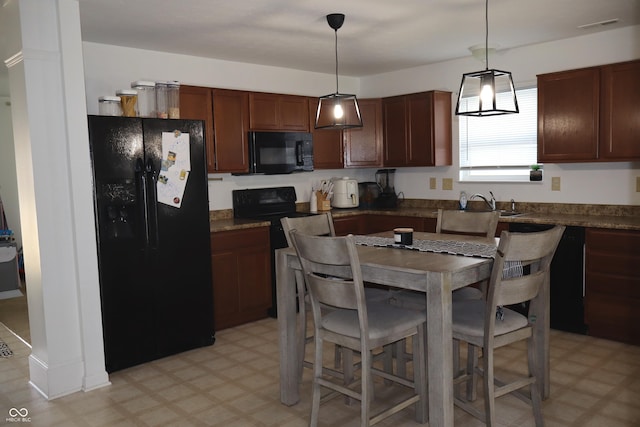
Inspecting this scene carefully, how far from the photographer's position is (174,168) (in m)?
3.66

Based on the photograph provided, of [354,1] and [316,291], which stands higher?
[354,1]

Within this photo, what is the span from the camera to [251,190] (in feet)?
16.5

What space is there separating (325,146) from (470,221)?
235 centimetres

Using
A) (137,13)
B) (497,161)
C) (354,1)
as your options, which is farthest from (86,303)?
(497,161)

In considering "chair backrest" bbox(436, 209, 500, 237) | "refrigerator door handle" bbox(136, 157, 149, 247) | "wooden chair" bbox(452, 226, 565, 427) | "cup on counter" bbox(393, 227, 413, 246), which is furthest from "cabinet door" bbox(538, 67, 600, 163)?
"refrigerator door handle" bbox(136, 157, 149, 247)

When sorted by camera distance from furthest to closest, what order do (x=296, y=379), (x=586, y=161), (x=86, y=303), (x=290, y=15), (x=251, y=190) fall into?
(x=251, y=190) → (x=586, y=161) → (x=290, y=15) → (x=86, y=303) → (x=296, y=379)

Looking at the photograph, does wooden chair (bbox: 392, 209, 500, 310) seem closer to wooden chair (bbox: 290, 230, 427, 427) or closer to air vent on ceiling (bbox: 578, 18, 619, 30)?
wooden chair (bbox: 290, 230, 427, 427)

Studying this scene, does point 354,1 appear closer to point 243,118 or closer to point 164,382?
point 243,118

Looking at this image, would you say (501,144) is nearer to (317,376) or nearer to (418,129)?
(418,129)

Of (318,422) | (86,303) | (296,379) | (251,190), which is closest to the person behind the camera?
(318,422)

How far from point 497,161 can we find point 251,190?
236 cm

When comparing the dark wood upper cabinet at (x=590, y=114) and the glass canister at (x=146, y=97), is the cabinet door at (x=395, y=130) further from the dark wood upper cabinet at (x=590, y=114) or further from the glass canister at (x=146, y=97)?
the glass canister at (x=146, y=97)

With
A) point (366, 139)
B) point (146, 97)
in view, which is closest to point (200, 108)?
point (146, 97)

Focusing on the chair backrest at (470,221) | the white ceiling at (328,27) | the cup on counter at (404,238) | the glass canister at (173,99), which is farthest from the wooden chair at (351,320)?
the glass canister at (173,99)
